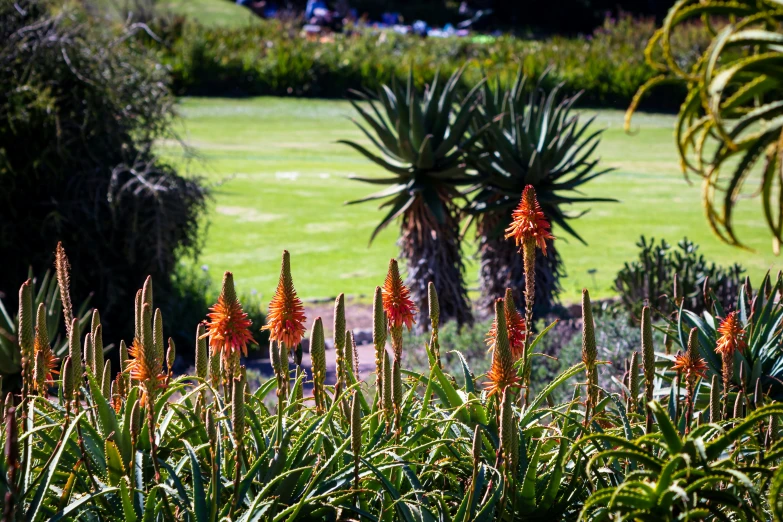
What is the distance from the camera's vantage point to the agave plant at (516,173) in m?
7.93

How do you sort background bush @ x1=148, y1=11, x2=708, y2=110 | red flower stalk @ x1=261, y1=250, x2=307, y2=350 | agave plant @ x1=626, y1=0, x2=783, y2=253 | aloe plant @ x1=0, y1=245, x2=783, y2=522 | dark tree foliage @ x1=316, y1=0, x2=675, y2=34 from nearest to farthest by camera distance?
agave plant @ x1=626, y1=0, x2=783, y2=253 < aloe plant @ x1=0, y1=245, x2=783, y2=522 < red flower stalk @ x1=261, y1=250, x2=307, y2=350 < background bush @ x1=148, y1=11, x2=708, y2=110 < dark tree foliage @ x1=316, y1=0, x2=675, y2=34

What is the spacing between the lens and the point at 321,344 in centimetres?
252

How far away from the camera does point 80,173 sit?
28.6 feet

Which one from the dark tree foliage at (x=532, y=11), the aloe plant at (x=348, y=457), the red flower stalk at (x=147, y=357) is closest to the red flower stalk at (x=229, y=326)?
the aloe plant at (x=348, y=457)

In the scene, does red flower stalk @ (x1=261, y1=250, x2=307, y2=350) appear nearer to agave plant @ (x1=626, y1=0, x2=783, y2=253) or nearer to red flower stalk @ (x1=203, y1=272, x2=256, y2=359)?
red flower stalk @ (x1=203, y1=272, x2=256, y2=359)

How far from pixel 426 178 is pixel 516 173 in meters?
0.74

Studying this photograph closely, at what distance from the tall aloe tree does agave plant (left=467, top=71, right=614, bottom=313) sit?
224mm

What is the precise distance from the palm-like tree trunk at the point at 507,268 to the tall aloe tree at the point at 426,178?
26 cm

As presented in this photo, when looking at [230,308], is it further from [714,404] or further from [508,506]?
[714,404]

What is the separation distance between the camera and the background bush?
23.8m

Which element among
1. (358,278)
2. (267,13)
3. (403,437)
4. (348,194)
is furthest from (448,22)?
(403,437)

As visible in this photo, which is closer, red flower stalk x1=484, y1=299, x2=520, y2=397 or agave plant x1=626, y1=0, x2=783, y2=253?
agave plant x1=626, y1=0, x2=783, y2=253

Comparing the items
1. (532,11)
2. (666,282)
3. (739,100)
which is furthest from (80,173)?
(532,11)

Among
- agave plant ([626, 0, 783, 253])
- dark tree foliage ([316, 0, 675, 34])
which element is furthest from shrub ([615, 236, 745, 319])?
dark tree foliage ([316, 0, 675, 34])
